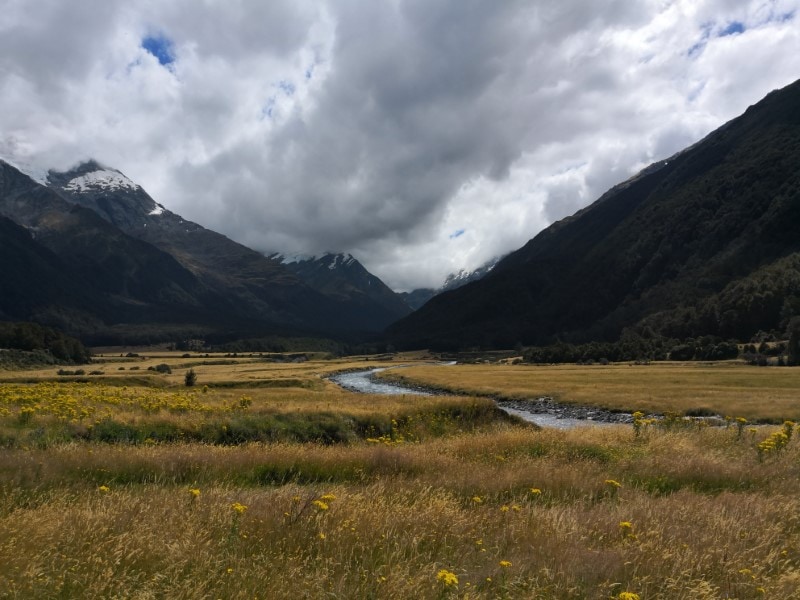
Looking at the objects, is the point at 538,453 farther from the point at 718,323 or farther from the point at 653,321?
the point at 653,321

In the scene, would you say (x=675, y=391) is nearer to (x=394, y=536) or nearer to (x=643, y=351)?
(x=394, y=536)

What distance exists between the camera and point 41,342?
344 feet

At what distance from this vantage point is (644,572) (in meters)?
5.41

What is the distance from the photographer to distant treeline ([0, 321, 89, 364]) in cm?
9931

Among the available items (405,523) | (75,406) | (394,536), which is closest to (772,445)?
(405,523)

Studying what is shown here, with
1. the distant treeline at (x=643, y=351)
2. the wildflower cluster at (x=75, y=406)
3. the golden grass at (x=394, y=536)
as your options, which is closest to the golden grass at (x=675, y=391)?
the golden grass at (x=394, y=536)

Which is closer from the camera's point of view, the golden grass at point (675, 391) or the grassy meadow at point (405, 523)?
the grassy meadow at point (405, 523)

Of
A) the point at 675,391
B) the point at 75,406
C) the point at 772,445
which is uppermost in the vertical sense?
the point at 75,406

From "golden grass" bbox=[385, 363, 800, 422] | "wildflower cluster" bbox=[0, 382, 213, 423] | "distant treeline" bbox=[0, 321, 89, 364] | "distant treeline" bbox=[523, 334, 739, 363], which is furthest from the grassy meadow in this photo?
"distant treeline" bbox=[523, 334, 739, 363]

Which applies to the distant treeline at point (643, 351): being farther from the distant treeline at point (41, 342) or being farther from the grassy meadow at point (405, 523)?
the distant treeline at point (41, 342)

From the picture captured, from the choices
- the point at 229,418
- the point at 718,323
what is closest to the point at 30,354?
the point at 229,418

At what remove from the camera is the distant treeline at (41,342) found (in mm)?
99312

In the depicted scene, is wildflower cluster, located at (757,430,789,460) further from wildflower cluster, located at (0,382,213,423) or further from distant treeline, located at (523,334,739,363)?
distant treeline, located at (523,334,739,363)

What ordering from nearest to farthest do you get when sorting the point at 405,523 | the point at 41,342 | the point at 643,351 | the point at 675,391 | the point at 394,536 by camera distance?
the point at 394,536, the point at 405,523, the point at 675,391, the point at 41,342, the point at 643,351
